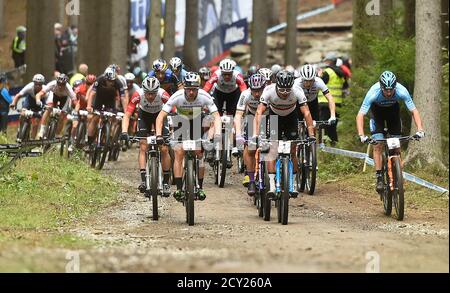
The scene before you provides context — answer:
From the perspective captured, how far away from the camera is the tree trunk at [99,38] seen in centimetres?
3111

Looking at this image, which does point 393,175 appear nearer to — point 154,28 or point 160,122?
point 160,122

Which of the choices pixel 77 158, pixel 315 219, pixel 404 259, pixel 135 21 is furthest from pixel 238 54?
pixel 404 259

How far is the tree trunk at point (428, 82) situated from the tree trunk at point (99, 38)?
1275cm

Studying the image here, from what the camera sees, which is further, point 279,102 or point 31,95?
point 31,95

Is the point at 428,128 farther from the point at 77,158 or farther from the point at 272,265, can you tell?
the point at 272,265

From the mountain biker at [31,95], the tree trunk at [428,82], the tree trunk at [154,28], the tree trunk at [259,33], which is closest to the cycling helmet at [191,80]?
the tree trunk at [428,82]

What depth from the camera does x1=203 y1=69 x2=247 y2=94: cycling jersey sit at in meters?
21.6

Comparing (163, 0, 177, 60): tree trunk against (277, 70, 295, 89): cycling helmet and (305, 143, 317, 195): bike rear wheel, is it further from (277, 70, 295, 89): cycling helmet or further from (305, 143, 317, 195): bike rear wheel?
(277, 70, 295, 89): cycling helmet

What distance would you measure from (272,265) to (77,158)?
1391cm

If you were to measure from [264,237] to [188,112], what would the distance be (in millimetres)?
3200

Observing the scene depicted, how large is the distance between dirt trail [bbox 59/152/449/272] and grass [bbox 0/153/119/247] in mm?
427

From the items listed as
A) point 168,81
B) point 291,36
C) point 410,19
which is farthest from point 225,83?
point 291,36

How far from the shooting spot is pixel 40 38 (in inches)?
1275

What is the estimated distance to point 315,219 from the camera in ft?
54.3
